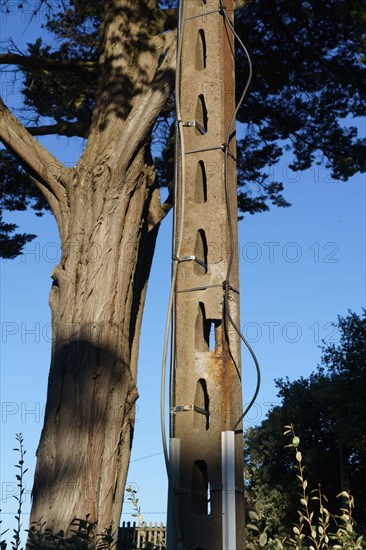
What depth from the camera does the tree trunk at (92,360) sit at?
680 centimetres

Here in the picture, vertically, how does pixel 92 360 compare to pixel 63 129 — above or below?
below

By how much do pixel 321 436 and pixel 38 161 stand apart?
913 inches

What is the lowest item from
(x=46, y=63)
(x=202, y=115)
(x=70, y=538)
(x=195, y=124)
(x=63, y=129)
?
(x=70, y=538)

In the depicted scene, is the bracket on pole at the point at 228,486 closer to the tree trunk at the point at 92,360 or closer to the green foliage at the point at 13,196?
the tree trunk at the point at 92,360

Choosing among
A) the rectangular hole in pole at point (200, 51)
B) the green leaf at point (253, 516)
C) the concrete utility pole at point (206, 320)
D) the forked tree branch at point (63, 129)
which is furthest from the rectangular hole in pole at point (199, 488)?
the forked tree branch at point (63, 129)

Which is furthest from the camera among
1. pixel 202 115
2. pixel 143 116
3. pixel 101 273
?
pixel 143 116

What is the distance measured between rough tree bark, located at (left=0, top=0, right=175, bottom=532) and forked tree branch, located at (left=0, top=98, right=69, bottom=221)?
1 centimetres

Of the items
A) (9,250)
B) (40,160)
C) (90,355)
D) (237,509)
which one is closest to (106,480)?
(90,355)

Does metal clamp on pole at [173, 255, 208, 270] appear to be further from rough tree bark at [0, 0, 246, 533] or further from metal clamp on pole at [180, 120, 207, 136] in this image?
rough tree bark at [0, 0, 246, 533]

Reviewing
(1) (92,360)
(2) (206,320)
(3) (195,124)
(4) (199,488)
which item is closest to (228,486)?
(4) (199,488)

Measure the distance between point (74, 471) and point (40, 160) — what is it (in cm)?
339

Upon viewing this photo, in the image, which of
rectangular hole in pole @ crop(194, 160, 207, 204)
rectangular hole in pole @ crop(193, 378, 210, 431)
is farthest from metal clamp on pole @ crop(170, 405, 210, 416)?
rectangular hole in pole @ crop(194, 160, 207, 204)

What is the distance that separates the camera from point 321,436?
96.2 ft

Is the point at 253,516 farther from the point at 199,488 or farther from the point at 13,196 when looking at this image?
the point at 13,196
